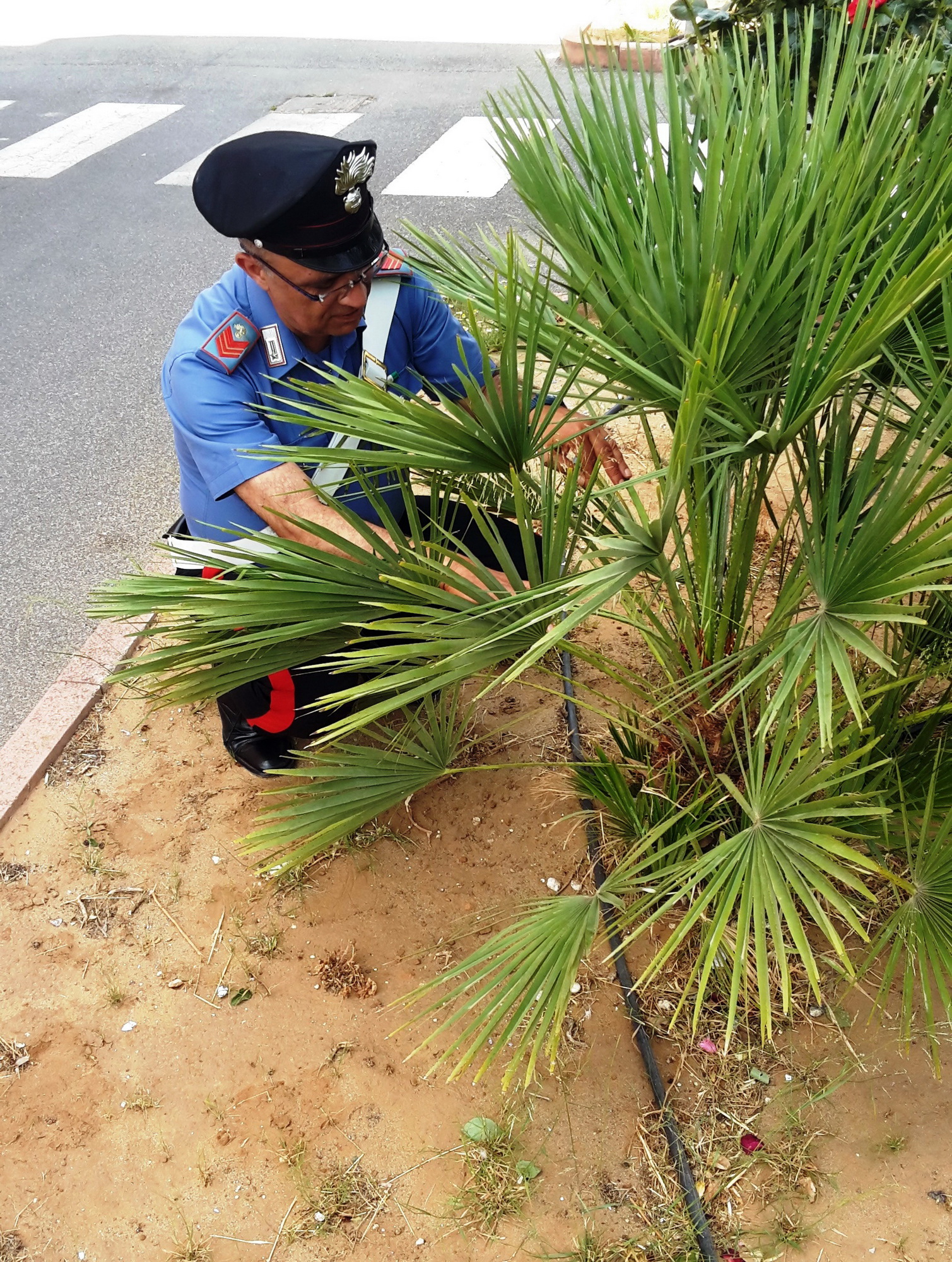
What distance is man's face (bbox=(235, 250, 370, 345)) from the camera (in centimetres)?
228

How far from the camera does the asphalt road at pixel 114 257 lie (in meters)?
3.92

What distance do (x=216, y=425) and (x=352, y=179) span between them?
59 centimetres

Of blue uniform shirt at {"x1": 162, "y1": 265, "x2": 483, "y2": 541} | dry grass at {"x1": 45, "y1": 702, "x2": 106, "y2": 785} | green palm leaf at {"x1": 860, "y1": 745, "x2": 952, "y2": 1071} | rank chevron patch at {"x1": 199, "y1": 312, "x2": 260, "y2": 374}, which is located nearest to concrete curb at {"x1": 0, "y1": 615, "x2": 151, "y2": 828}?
dry grass at {"x1": 45, "y1": 702, "x2": 106, "y2": 785}

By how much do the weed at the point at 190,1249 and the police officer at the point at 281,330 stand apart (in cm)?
105

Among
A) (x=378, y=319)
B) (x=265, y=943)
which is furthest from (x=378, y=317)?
(x=265, y=943)

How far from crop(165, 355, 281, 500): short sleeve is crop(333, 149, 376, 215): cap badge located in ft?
1.50

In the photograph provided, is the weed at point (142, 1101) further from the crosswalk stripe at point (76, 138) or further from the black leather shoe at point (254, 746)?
the crosswalk stripe at point (76, 138)

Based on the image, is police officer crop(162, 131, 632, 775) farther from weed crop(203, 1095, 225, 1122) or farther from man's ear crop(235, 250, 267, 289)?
weed crop(203, 1095, 225, 1122)

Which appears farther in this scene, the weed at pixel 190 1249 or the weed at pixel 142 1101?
the weed at pixel 142 1101

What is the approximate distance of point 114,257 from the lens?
19.9ft

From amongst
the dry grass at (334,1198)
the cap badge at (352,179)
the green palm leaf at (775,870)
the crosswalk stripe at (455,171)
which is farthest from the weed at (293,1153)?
the crosswalk stripe at (455,171)

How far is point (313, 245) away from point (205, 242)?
4.31 metres

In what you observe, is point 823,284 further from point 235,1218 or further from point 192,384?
point 235,1218

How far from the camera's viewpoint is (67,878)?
269cm
